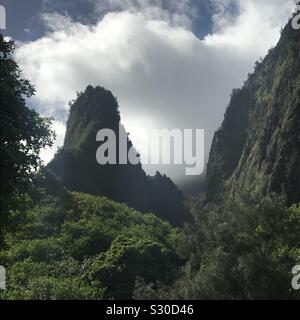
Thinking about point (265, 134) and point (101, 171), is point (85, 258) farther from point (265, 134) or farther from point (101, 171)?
point (101, 171)

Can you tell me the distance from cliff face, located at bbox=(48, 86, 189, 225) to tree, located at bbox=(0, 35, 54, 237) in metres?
108

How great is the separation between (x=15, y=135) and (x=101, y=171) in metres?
118

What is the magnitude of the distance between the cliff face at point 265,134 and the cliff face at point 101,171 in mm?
27263

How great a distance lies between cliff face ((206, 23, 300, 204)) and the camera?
70938 mm

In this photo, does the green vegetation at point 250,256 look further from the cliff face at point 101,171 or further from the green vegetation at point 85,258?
the cliff face at point 101,171

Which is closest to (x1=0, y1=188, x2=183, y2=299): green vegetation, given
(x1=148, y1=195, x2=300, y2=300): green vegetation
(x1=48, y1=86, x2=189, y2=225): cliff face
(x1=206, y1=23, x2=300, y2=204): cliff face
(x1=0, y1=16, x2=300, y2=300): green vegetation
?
(x1=0, y1=16, x2=300, y2=300): green vegetation

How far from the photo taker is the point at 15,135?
2164 centimetres

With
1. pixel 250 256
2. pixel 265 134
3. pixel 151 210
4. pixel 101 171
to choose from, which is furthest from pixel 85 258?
pixel 151 210

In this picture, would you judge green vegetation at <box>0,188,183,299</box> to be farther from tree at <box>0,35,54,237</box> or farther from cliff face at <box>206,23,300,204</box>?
tree at <box>0,35,54,237</box>

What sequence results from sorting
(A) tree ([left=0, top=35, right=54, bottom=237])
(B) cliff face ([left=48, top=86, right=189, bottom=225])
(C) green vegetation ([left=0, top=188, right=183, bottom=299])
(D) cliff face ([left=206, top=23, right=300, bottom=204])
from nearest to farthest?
(A) tree ([left=0, top=35, right=54, bottom=237])
(C) green vegetation ([left=0, top=188, right=183, bottom=299])
(D) cliff face ([left=206, top=23, right=300, bottom=204])
(B) cliff face ([left=48, top=86, right=189, bottom=225])

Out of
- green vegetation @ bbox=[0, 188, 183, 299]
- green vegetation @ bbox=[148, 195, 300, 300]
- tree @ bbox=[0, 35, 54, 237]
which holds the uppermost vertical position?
tree @ bbox=[0, 35, 54, 237]

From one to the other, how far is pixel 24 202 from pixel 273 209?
47.5 feet
